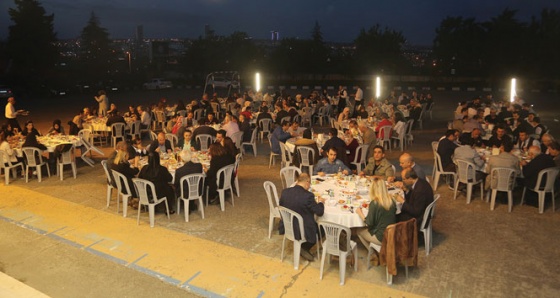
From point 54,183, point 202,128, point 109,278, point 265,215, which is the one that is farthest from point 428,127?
point 109,278

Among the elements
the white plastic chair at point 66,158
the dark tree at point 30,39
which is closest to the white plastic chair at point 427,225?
the white plastic chair at point 66,158

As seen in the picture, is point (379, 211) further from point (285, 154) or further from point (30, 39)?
point (30, 39)

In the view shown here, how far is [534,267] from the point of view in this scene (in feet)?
Answer: 19.6

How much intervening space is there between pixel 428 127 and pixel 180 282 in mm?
13899

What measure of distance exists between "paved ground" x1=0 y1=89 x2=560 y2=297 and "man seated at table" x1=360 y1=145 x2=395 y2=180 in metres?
1.17

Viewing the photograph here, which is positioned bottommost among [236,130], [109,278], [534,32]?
[109,278]

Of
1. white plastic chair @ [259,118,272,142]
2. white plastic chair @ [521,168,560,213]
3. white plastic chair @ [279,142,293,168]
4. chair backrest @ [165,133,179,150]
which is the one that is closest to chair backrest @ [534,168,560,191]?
white plastic chair @ [521,168,560,213]

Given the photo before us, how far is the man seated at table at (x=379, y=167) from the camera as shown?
298 inches

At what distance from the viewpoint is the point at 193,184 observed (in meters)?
7.68

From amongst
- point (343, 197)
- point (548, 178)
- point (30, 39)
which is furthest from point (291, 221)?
point (30, 39)

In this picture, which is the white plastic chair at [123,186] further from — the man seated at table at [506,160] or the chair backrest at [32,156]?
the man seated at table at [506,160]

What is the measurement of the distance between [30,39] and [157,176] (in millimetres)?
39058

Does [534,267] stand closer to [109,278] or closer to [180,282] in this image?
[180,282]

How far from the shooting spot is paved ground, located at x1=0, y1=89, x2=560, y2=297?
556 cm
